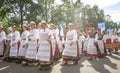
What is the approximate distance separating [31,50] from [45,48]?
1.94 m

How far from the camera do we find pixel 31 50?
1369 centimetres

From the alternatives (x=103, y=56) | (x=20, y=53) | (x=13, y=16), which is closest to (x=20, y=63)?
(x=20, y=53)

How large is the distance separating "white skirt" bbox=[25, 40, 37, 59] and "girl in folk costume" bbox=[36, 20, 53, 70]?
1554 millimetres

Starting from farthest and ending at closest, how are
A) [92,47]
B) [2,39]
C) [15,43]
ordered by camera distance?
[2,39] → [92,47] → [15,43]

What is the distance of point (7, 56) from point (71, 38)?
5052 millimetres

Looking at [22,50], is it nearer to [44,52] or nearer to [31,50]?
[31,50]

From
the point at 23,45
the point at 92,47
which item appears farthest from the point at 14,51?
the point at 92,47

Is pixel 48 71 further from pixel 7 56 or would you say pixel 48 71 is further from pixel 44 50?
pixel 7 56

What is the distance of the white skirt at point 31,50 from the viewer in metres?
13.5

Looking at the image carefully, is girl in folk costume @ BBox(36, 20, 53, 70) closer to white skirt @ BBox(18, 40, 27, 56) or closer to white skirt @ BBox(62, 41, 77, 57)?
white skirt @ BBox(62, 41, 77, 57)

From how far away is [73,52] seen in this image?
44.7 feet

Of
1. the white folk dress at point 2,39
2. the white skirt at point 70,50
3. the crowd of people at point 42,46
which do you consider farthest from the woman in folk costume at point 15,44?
the white skirt at point 70,50

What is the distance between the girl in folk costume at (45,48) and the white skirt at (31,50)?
155 centimetres

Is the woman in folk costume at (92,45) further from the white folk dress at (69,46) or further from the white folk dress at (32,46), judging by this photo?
the white folk dress at (32,46)
